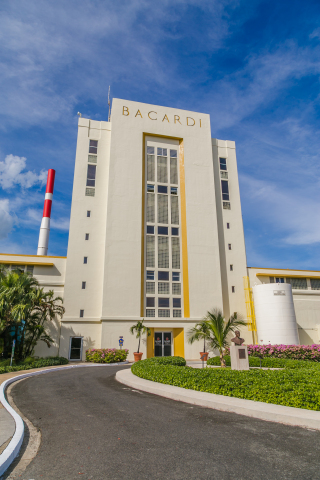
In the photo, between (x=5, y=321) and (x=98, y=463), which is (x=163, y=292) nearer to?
(x=5, y=321)

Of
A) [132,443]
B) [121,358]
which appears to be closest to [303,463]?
[132,443]

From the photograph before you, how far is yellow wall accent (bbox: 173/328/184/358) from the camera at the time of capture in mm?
32188

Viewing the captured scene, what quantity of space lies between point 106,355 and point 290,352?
15734 millimetres

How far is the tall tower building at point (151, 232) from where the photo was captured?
3189 centimetres

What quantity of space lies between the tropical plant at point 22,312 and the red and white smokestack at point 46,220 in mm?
13883

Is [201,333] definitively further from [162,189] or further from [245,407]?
[245,407]

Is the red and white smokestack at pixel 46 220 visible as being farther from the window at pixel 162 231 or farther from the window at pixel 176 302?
the window at pixel 176 302

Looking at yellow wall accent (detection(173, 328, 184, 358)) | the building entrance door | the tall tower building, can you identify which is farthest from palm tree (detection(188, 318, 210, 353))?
the building entrance door

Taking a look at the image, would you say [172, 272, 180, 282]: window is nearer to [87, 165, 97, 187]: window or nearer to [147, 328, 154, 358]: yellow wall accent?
[147, 328, 154, 358]: yellow wall accent

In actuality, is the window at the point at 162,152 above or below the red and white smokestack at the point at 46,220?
above

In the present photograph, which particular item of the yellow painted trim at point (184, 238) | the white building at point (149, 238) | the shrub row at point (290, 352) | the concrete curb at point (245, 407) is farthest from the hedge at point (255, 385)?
the yellow painted trim at point (184, 238)

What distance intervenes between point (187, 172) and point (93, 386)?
29.1 metres

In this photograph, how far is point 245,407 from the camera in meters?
8.45

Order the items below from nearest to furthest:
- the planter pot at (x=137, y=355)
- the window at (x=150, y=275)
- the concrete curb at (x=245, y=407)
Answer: the concrete curb at (x=245, y=407)
the planter pot at (x=137, y=355)
the window at (x=150, y=275)
